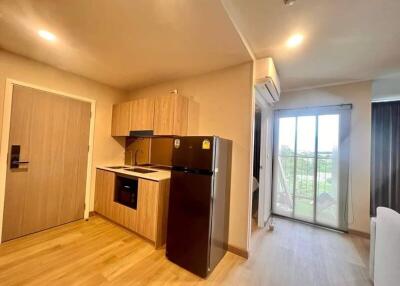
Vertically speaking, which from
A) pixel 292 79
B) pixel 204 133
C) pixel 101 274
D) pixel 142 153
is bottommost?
pixel 101 274

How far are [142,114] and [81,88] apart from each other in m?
1.14

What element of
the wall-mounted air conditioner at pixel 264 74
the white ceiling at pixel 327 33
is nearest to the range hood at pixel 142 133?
the wall-mounted air conditioner at pixel 264 74

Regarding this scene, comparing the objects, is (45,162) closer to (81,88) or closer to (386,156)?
(81,88)

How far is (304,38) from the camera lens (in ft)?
6.19

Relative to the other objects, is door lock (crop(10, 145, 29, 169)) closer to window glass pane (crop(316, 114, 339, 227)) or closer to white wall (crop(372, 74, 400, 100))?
window glass pane (crop(316, 114, 339, 227))

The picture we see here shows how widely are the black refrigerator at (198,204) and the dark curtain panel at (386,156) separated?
10.3ft

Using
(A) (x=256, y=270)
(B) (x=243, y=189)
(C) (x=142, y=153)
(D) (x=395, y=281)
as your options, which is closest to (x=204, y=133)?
(B) (x=243, y=189)

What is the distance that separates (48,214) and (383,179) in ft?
18.4

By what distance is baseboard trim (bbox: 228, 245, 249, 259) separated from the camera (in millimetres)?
2161

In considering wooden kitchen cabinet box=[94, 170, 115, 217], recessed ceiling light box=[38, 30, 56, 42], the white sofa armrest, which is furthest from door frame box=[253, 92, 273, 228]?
recessed ceiling light box=[38, 30, 56, 42]

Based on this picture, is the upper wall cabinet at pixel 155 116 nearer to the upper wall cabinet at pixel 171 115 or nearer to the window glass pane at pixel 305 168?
the upper wall cabinet at pixel 171 115

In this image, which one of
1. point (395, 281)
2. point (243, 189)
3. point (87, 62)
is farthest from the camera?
point (87, 62)

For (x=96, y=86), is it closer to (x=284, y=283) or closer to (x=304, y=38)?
(x=304, y=38)

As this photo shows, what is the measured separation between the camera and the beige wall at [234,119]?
223 centimetres
